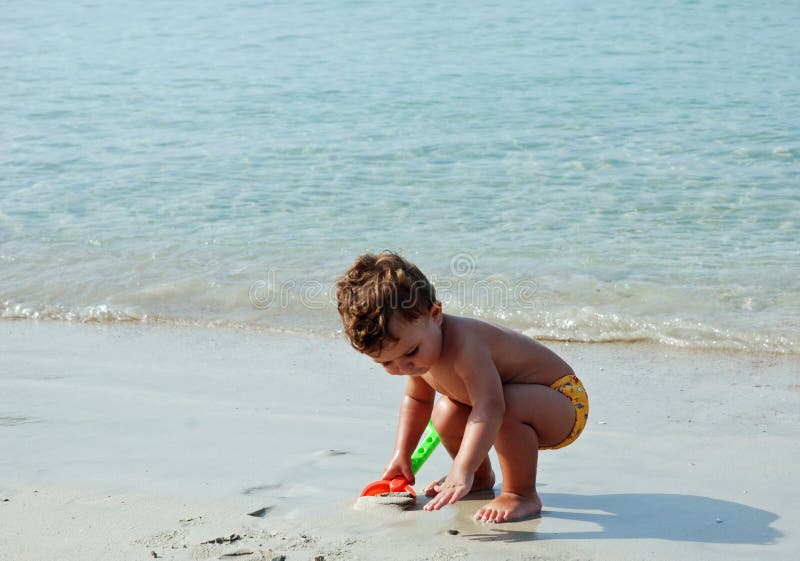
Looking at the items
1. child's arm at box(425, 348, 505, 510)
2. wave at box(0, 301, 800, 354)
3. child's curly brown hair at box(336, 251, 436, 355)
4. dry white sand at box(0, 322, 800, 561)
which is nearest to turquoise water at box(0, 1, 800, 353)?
wave at box(0, 301, 800, 354)

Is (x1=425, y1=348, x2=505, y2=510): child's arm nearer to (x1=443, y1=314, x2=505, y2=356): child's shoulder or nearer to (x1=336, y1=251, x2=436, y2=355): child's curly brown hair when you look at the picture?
(x1=443, y1=314, x2=505, y2=356): child's shoulder

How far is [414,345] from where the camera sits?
2.60m

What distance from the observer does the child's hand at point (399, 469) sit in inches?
114

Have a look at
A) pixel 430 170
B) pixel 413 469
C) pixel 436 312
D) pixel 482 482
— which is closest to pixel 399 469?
pixel 413 469

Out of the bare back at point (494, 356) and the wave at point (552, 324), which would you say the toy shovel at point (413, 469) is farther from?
the wave at point (552, 324)

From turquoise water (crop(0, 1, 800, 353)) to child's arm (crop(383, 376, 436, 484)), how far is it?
7.07 feet

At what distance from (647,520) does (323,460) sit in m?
1.05

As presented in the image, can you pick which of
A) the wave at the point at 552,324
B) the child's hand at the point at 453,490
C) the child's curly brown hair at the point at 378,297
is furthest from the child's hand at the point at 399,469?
the wave at the point at 552,324

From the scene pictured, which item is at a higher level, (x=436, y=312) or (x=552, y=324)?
(x=436, y=312)

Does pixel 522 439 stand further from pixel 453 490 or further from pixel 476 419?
pixel 453 490

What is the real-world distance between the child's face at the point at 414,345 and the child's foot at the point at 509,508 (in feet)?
1.45

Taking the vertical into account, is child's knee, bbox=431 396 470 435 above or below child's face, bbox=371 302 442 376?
below

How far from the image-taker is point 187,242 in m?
6.70

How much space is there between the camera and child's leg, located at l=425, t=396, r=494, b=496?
285cm
